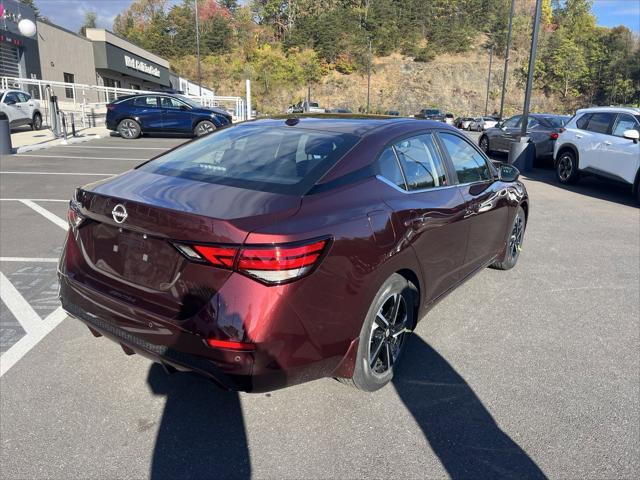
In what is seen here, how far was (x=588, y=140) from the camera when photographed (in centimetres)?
1046

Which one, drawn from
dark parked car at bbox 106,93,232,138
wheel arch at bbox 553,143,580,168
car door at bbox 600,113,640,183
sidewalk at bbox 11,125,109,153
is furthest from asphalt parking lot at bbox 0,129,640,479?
dark parked car at bbox 106,93,232,138

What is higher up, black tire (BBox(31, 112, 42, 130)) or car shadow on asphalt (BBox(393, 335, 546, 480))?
black tire (BBox(31, 112, 42, 130))

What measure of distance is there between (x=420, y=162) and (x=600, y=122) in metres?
8.87

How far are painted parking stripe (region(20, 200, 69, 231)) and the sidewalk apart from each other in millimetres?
7466

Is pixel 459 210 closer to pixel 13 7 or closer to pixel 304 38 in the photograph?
pixel 13 7

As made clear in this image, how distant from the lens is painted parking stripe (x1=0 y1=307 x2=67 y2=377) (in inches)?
127

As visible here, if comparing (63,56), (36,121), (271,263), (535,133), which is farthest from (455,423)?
(63,56)

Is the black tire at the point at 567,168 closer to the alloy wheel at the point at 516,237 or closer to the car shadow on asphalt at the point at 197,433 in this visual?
the alloy wheel at the point at 516,237

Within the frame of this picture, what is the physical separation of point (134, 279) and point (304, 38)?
291 ft

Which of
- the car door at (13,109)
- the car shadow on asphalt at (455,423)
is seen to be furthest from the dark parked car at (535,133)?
the car door at (13,109)

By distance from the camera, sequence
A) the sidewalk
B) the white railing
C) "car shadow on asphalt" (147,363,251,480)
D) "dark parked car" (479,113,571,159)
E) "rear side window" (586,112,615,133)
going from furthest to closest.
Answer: the white railing → the sidewalk → "dark parked car" (479,113,571,159) → "rear side window" (586,112,615,133) → "car shadow on asphalt" (147,363,251,480)

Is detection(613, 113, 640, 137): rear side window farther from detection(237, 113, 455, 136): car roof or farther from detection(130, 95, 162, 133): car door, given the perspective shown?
detection(130, 95, 162, 133): car door

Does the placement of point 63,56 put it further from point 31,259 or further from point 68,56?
point 31,259

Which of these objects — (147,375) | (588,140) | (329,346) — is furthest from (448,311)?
(588,140)
